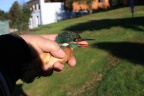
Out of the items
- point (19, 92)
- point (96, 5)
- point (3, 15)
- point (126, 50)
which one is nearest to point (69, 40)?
point (19, 92)

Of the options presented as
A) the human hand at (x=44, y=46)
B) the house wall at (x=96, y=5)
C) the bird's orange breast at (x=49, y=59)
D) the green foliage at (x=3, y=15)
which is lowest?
the green foliage at (x=3, y=15)

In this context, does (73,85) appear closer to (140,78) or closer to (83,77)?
(83,77)

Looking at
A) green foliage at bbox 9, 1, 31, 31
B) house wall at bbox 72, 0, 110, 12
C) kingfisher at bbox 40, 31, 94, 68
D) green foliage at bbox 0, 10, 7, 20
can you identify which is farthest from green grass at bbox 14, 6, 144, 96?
green foliage at bbox 0, 10, 7, 20

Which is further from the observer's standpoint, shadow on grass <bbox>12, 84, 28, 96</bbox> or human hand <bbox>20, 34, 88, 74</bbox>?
shadow on grass <bbox>12, 84, 28, 96</bbox>

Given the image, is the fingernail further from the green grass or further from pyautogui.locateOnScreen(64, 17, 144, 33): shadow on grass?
pyautogui.locateOnScreen(64, 17, 144, 33): shadow on grass

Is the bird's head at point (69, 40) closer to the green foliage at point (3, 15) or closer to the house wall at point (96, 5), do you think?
the house wall at point (96, 5)

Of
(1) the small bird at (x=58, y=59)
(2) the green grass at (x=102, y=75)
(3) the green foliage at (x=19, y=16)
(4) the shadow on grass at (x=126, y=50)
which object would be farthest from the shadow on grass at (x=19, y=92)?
(3) the green foliage at (x=19, y=16)
